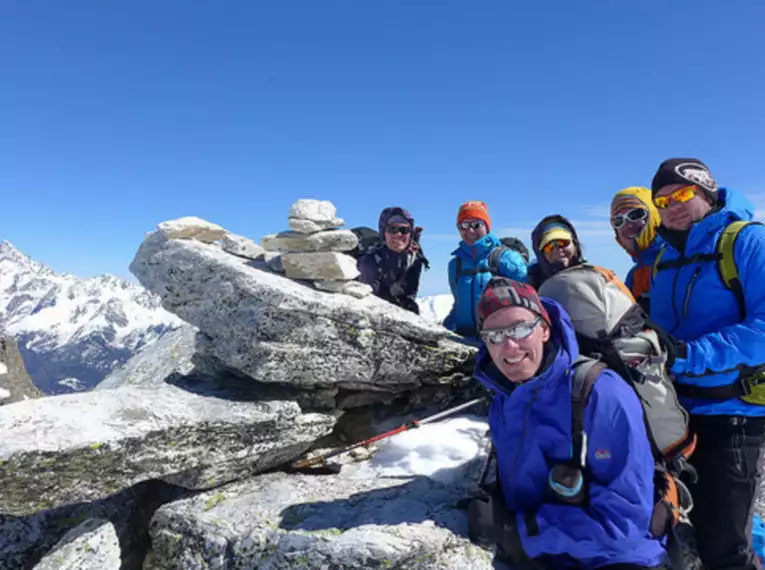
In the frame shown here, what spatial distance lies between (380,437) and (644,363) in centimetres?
554

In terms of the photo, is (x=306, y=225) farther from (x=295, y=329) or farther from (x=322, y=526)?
(x=322, y=526)

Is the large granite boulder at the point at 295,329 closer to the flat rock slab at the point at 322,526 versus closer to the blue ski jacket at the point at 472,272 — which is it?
the blue ski jacket at the point at 472,272

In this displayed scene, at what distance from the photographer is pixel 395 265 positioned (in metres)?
13.1

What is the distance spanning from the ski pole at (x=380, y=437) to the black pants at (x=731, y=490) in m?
4.94

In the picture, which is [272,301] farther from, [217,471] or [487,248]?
[487,248]

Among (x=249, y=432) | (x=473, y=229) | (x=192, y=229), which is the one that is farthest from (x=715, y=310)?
(x=192, y=229)

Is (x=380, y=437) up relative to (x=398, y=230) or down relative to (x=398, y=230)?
down

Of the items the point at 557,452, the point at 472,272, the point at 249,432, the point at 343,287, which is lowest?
the point at 249,432

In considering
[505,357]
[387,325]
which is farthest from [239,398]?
[505,357]

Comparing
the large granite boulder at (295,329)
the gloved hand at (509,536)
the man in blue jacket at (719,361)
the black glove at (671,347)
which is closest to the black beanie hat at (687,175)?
the man in blue jacket at (719,361)

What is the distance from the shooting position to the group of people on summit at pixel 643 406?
4746 mm

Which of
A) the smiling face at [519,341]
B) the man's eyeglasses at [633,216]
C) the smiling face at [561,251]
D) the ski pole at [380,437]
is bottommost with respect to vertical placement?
the ski pole at [380,437]

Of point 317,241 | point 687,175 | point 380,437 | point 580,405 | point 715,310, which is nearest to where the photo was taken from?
point 580,405

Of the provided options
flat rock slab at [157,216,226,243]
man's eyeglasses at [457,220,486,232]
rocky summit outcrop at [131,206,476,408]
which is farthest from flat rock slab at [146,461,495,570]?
man's eyeglasses at [457,220,486,232]
